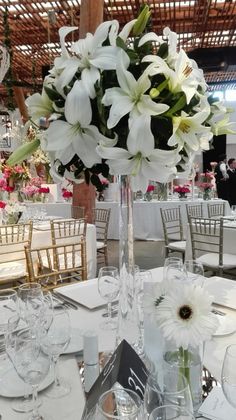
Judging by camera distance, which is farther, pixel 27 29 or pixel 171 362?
pixel 27 29

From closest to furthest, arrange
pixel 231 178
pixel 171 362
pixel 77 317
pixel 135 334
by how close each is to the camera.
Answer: pixel 171 362 < pixel 135 334 < pixel 77 317 < pixel 231 178

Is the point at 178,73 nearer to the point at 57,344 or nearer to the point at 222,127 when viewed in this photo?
the point at 222,127

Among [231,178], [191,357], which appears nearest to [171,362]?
[191,357]

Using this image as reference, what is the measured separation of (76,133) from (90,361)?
57 centimetres

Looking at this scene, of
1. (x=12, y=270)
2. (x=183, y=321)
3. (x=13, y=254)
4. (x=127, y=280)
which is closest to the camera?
(x=183, y=321)

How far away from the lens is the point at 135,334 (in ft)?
3.73

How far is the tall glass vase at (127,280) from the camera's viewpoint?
1.13 meters

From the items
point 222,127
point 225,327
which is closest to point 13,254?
point 225,327

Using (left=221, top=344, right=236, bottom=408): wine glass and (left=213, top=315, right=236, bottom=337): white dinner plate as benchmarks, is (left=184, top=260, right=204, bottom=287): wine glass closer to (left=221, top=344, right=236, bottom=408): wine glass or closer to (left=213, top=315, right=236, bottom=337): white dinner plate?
(left=213, top=315, right=236, bottom=337): white dinner plate

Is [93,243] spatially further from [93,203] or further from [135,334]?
[135,334]

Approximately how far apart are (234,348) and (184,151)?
501 millimetres

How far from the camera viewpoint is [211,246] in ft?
13.9

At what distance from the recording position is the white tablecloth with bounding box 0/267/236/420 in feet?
2.97

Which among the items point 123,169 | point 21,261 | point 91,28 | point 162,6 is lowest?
point 21,261
